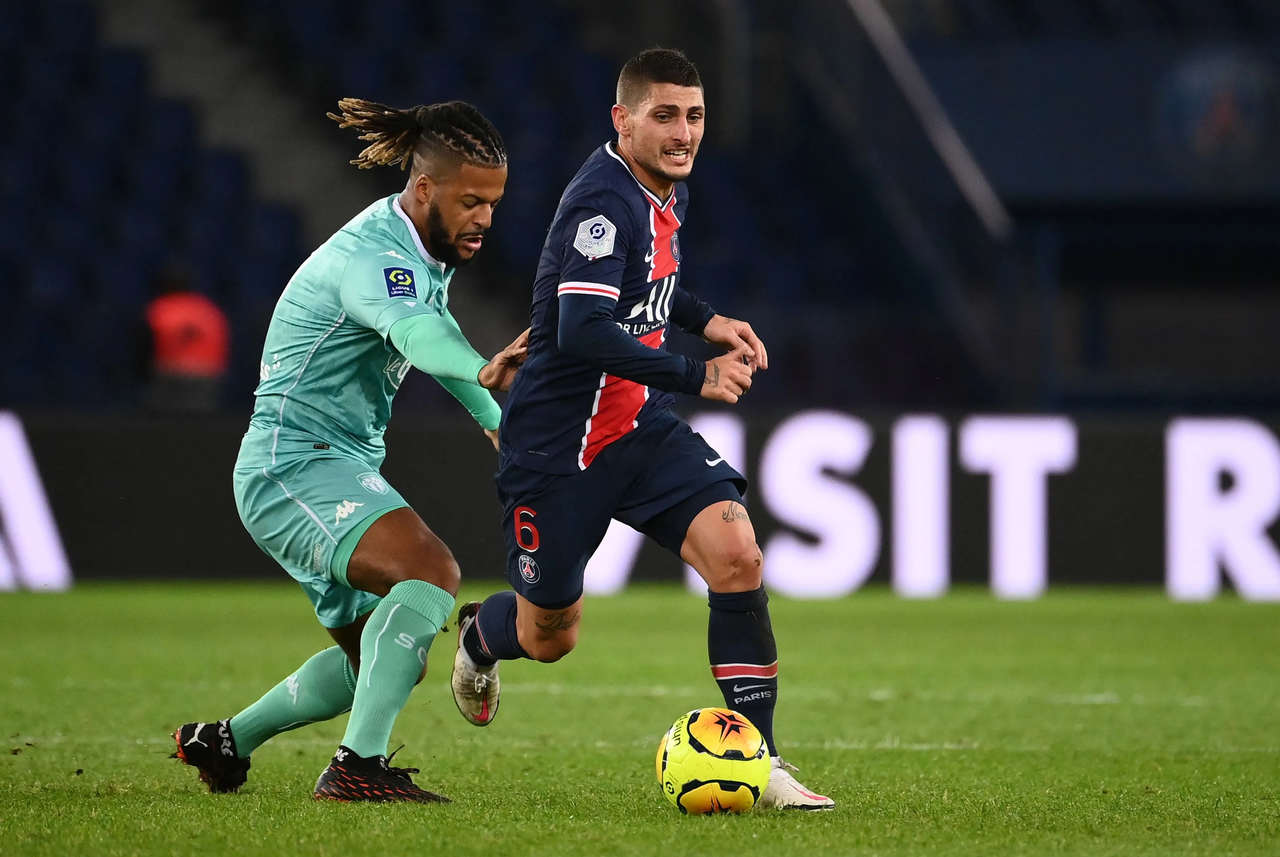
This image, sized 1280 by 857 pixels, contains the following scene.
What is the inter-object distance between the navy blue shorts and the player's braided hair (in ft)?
2.80

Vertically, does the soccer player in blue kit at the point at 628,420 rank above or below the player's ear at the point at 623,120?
below

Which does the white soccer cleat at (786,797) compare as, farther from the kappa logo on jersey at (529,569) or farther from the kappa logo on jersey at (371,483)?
the kappa logo on jersey at (371,483)

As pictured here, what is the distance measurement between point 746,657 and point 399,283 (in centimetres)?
132

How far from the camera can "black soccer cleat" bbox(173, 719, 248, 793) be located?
504 cm

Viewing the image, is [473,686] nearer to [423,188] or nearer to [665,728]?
[665,728]

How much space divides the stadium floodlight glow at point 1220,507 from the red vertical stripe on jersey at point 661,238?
26.5ft

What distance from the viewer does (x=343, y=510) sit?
4789 mm

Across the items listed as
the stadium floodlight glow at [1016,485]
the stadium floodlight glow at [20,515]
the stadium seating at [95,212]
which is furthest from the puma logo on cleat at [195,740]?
the stadium seating at [95,212]

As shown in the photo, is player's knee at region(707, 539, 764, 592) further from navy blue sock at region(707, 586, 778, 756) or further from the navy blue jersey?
the navy blue jersey

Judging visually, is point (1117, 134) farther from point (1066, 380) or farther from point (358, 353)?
point (358, 353)

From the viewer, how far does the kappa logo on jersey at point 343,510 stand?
477 centimetres

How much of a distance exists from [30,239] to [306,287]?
10614 millimetres

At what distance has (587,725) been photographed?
6562mm

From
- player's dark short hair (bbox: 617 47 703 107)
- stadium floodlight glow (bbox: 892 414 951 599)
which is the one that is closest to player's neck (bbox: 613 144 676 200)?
player's dark short hair (bbox: 617 47 703 107)
